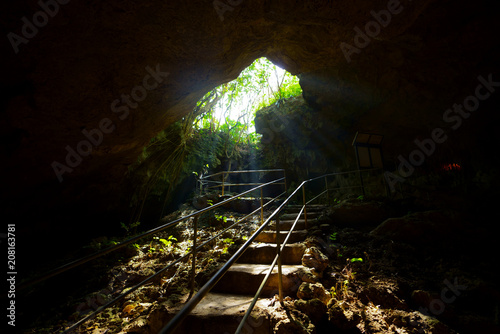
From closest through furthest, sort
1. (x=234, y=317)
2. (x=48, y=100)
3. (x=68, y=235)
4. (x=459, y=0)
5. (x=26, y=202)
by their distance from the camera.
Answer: (x=234, y=317) < (x=48, y=100) < (x=459, y=0) < (x=26, y=202) < (x=68, y=235)

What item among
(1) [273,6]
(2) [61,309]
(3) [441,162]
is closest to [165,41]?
(1) [273,6]

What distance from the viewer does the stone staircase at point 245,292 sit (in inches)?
76.6

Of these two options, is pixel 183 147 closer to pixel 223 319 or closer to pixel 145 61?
pixel 145 61

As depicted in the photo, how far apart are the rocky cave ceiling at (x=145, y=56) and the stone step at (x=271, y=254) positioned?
302 cm

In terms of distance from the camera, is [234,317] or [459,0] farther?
[459,0]

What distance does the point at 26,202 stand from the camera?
13.5 ft

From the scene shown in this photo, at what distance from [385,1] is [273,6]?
156 centimetres

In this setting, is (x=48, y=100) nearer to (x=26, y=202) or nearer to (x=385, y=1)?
(x=26, y=202)

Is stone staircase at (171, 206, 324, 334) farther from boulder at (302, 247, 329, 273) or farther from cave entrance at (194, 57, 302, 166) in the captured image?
cave entrance at (194, 57, 302, 166)

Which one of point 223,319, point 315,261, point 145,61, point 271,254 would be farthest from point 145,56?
point 315,261

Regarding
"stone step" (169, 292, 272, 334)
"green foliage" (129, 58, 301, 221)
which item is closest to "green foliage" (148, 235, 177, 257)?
"green foliage" (129, 58, 301, 221)

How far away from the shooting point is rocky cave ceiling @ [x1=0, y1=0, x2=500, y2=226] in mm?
2391

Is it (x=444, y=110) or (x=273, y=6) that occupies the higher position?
(x=273, y=6)

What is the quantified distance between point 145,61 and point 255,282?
3353 millimetres
